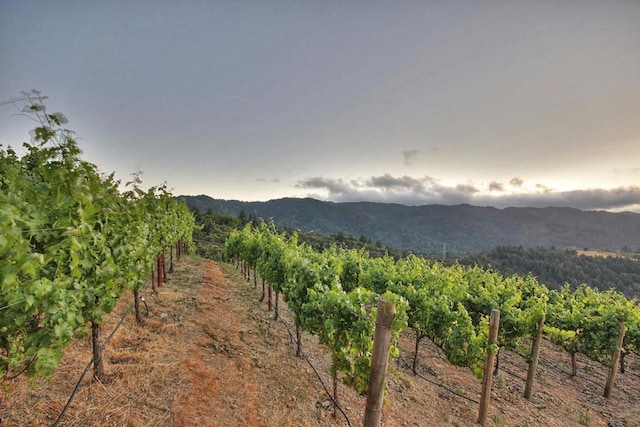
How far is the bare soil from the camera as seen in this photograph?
5.51 meters

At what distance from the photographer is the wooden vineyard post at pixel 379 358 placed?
12.3ft

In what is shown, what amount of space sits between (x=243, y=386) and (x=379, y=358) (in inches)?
186

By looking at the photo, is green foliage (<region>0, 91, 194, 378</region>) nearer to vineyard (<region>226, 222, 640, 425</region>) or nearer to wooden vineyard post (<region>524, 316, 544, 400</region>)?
vineyard (<region>226, 222, 640, 425</region>)

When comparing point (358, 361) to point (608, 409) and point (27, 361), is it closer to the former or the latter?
point (27, 361)

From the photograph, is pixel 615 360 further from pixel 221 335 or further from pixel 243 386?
pixel 221 335

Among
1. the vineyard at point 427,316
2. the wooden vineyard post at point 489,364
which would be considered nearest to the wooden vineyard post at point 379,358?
the vineyard at point 427,316

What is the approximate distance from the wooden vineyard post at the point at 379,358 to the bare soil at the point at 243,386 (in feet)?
10.2

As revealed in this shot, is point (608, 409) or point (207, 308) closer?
point (608, 409)

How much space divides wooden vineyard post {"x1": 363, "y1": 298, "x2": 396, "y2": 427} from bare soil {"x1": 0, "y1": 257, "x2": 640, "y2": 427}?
10.2ft

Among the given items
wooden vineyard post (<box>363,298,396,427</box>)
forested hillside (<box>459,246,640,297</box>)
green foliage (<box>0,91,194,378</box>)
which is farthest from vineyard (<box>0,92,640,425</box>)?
forested hillside (<box>459,246,640,297</box>)

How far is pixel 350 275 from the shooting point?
1357 centimetres

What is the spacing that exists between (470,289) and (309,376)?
356 inches

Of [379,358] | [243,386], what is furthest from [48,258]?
[243,386]

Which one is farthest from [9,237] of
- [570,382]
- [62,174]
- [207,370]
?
[570,382]
